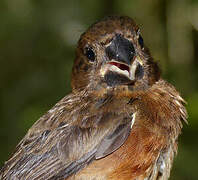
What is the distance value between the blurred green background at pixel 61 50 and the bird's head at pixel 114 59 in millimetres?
1364

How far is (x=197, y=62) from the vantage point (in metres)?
8.51

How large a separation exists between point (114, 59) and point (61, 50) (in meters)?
3.79

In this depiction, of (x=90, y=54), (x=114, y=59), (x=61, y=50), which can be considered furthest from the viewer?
(x=61, y=50)

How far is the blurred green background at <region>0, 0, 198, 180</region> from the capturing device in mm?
7930

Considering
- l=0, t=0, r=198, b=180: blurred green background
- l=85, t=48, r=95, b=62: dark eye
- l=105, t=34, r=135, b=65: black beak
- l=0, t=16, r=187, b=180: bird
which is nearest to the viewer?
l=0, t=16, r=187, b=180: bird

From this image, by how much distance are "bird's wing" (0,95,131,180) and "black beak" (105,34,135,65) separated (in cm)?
50

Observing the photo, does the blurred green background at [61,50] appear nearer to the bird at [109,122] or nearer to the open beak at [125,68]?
the bird at [109,122]

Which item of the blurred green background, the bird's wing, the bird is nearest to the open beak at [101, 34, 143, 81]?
the bird

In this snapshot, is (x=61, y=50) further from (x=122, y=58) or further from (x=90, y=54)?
(x=122, y=58)

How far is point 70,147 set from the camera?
17.7 ft

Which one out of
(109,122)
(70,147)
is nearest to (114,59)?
(109,122)

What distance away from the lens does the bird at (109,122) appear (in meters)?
5.23

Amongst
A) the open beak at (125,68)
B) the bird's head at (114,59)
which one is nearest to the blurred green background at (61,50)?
the bird's head at (114,59)

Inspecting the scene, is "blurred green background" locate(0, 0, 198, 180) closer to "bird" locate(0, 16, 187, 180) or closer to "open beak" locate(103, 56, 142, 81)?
"bird" locate(0, 16, 187, 180)
